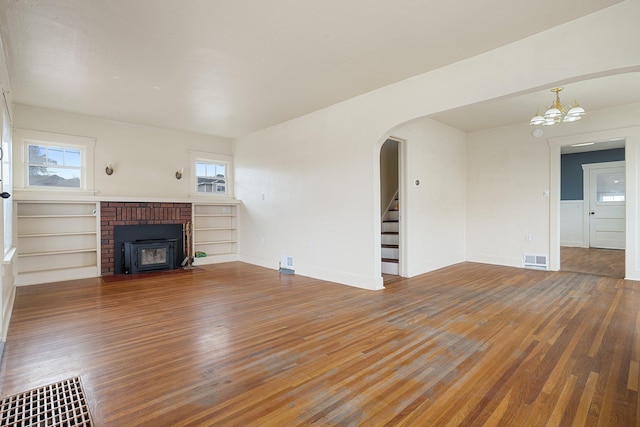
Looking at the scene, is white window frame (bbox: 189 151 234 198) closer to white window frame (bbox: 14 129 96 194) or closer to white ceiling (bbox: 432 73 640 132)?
white window frame (bbox: 14 129 96 194)

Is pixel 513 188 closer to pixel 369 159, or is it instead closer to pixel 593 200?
pixel 369 159

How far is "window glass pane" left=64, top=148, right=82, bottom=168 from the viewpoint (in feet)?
17.3

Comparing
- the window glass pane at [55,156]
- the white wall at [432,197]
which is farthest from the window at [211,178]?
the white wall at [432,197]

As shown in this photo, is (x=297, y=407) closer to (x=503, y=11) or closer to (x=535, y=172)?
(x=503, y=11)

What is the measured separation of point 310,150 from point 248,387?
396cm

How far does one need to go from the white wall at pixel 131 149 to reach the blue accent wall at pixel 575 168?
32.0ft

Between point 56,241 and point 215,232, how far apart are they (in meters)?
2.70

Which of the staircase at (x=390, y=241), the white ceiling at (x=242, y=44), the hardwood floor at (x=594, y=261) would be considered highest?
the white ceiling at (x=242, y=44)

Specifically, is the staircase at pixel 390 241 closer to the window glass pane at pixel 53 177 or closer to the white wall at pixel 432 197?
the white wall at pixel 432 197

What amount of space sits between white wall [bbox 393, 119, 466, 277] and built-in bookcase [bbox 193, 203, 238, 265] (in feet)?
12.7

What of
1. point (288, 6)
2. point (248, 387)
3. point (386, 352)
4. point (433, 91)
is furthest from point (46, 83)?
point (386, 352)

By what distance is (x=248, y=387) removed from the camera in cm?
193

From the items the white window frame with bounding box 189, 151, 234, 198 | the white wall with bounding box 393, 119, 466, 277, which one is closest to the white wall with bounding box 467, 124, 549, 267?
the white wall with bounding box 393, 119, 466, 277

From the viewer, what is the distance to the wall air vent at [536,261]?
563cm
